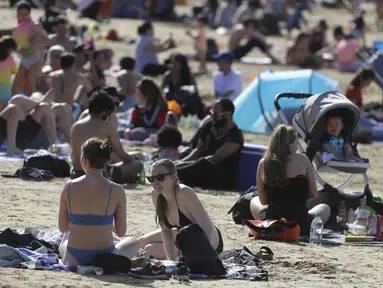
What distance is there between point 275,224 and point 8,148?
14.2 ft

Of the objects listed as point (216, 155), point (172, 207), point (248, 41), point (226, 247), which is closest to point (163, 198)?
point (172, 207)

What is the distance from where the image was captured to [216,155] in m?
11.6

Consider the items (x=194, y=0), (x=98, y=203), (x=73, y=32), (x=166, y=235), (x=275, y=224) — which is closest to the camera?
(x=98, y=203)

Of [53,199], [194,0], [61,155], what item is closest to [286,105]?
[61,155]

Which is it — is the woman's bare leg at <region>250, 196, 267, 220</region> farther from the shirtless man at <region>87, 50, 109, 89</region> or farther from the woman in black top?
the shirtless man at <region>87, 50, 109, 89</region>

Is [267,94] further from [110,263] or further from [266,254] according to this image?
[110,263]

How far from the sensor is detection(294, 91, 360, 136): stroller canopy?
34.3 feet

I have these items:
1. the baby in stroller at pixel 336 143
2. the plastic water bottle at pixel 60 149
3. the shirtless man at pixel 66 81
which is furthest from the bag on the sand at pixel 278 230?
the shirtless man at pixel 66 81

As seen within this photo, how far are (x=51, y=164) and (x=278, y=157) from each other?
319 cm

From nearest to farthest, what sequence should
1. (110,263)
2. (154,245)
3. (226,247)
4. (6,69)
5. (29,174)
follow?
(110,263), (154,245), (226,247), (29,174), (6,69)

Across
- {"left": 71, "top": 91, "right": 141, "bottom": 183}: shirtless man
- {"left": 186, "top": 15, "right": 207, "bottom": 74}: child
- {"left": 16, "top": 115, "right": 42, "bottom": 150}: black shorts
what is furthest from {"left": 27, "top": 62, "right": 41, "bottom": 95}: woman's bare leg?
{"left": 186, "top": 15, "right": 207, "bottom": 74}: child

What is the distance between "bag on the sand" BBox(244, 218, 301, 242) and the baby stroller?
37.4 inches

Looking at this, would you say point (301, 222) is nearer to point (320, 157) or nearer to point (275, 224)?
point (275, 224)

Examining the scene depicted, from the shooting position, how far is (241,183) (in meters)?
11.8
